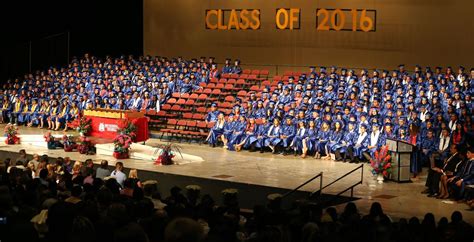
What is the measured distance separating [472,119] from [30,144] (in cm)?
1184

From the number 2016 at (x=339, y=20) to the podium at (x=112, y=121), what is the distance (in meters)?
7.57

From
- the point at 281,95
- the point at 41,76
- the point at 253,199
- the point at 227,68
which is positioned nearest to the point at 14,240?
the point at 253,199

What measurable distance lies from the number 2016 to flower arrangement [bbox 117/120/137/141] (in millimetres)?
8840

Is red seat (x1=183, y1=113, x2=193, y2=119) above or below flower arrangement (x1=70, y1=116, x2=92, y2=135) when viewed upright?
above

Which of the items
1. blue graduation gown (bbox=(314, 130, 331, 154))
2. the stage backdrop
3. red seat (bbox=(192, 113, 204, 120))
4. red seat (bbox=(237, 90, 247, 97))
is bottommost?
blue graduation gown (bbox=(314, 130, 331, 154))

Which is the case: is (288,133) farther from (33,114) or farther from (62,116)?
(33,114)

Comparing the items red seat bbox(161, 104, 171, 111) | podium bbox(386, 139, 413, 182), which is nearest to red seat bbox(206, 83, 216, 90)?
red seat bbox(161, 104, 171, 111)

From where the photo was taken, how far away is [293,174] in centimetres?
1636

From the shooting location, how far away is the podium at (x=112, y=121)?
789 inches

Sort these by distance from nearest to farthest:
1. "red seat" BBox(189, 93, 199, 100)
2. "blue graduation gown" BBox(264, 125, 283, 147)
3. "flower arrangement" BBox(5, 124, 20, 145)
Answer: "blue graduation gown" BBox(264, 125, 283, 147)
"flower arrangement" BBox(5, 124, 20, 145)
"red seat" BBox(189, 93, 199, 100)

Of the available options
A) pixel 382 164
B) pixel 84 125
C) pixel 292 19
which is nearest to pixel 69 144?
pixel 84 125

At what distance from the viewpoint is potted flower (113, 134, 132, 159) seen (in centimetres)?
1839

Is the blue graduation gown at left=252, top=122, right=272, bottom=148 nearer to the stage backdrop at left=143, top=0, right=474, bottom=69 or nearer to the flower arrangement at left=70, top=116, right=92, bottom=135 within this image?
the flower arrangement at left=70, top=116, right=92, bottom=135

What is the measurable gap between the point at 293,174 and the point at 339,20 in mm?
9675
